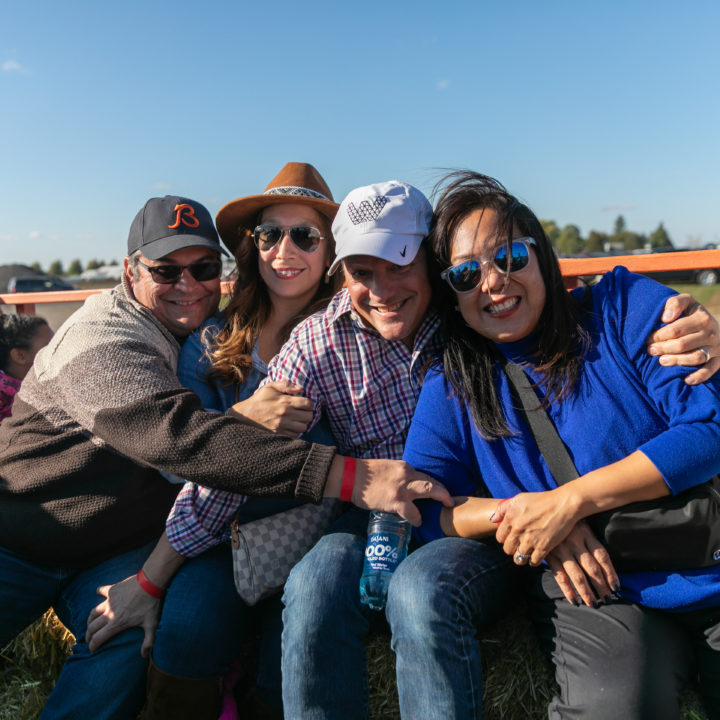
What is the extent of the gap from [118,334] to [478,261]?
1.45 metres

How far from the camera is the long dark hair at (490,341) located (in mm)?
2225

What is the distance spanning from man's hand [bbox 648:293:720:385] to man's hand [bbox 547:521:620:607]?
59 centimetres

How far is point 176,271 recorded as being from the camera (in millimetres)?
2984

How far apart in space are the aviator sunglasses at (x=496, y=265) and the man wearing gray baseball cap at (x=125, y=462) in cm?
68

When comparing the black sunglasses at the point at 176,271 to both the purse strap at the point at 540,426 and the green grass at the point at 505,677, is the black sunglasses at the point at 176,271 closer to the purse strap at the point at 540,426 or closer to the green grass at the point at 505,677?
the purse strap at the point at 540,426

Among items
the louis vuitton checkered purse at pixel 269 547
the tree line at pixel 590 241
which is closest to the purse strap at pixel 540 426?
the louis vuitton checkered purse at pixel 269 547

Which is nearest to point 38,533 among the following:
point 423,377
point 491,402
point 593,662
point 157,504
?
point 157,504

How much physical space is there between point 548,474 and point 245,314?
1.57m

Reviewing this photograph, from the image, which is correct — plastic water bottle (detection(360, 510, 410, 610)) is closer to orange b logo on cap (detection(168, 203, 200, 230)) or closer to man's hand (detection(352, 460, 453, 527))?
man's hand (detection(352, 460, 453, 527))

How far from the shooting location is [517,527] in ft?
6.78

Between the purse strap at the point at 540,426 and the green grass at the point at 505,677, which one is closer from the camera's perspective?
the purse strap at the point at 540,426

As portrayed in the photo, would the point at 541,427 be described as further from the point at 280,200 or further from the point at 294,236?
the point at 280,200

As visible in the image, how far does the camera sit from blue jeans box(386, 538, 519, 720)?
1.89 m

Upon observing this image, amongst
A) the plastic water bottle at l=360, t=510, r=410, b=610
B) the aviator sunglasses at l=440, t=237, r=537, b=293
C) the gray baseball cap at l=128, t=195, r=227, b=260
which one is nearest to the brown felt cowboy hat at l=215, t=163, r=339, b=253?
the gray baseball cap at l=128, t=195, r=227, b=260
